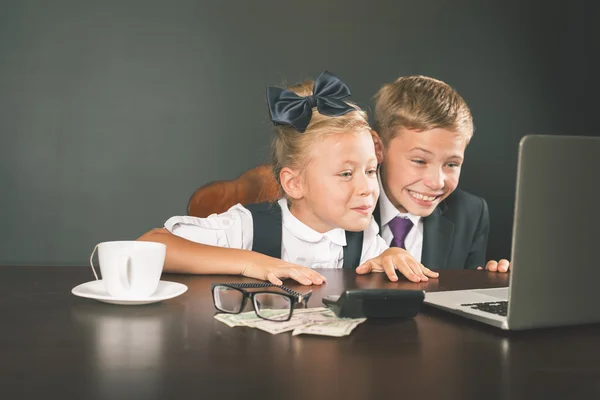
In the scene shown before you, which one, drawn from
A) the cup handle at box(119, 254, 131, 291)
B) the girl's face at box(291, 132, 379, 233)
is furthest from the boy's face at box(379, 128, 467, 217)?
the cup handle at box(119, 254, 131, 291)

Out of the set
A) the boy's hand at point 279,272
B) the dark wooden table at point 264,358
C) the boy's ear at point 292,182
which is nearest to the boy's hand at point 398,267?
the boy's hand at point 279,272

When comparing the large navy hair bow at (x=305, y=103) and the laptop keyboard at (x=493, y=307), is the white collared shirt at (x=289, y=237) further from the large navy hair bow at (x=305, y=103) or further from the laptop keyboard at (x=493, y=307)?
the laptop keyboard at (x=493, y=307)

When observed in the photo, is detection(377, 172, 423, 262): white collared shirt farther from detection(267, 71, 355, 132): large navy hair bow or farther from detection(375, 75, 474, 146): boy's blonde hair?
detection(267, 71, 355, 132): large navy hair bow

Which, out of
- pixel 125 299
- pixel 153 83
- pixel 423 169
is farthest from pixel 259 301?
pixel 153 83

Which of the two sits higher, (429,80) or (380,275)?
(429,80)

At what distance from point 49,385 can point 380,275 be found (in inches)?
38.5

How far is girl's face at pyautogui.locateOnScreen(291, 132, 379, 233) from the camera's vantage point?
1.91m

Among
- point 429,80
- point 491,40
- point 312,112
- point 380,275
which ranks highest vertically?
point 491,40

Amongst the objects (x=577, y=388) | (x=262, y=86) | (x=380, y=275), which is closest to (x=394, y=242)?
(x=380, y=275)

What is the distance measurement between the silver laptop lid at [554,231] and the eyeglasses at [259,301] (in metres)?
0.30

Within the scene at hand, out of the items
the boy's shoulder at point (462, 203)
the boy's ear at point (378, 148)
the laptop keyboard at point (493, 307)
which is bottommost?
the laptop keyboard at point (493, 307)

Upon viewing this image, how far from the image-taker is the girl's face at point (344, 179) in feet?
6.27

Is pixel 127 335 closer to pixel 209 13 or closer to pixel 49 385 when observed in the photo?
pixel 49 385

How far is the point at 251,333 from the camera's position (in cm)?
89
